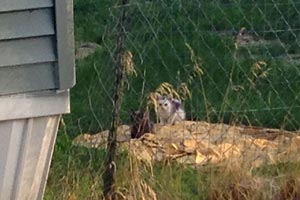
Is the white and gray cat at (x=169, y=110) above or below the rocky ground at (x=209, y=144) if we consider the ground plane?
above

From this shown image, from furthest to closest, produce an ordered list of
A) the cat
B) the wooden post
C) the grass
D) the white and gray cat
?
the white and gray cat < the cat < the grass < the wooden post

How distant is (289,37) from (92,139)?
11.2 feet

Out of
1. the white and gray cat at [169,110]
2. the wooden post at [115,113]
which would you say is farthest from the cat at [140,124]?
the wooden post at [115,113]

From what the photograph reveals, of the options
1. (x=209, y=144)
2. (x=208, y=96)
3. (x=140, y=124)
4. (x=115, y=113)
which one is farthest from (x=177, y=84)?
(x=115, y=113)

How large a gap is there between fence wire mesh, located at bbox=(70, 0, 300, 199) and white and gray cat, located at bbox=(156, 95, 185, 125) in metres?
0.07

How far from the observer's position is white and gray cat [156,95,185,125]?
6.69 metres

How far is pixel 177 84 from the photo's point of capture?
280 inches

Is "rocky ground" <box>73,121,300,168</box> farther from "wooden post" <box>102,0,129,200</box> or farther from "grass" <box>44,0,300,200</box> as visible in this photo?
"wooden post" <box>102,0,129,200</box>

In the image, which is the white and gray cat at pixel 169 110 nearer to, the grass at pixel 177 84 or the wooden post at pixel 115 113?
the grass at pixel 177 84

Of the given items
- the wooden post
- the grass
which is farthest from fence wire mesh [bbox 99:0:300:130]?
the wooden post

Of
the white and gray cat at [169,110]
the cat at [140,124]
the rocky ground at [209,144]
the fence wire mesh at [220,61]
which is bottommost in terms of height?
the rocky ground at [209,144]

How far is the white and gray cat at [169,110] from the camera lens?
6686mm

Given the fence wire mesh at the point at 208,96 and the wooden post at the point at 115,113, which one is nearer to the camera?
the wooden post at the point at 115,113

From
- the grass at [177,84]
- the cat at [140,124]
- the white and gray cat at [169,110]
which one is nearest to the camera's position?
the grass at [177,84]
